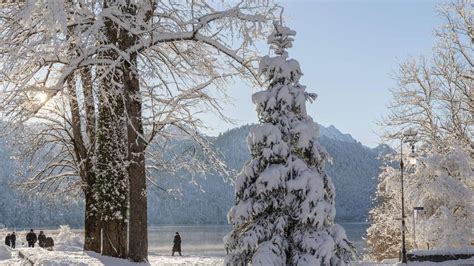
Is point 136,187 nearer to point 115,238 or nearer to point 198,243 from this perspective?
point 115,238

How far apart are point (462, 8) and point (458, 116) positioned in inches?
240

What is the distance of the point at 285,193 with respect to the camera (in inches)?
456

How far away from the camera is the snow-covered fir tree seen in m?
11.4

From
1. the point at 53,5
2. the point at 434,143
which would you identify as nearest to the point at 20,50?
the point at 53,5

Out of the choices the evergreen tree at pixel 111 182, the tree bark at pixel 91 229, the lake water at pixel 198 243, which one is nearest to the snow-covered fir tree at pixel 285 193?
the evergreen tree at pixel 111 182

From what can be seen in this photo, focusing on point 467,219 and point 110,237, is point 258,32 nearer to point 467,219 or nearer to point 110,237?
point 110,237

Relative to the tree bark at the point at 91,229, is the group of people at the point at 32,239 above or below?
below

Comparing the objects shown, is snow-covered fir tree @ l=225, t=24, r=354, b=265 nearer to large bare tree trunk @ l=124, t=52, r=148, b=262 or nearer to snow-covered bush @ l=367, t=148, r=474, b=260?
large bare tree trunk @ l=124, t=52, r=148, b=262

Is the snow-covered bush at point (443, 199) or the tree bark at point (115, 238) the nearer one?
the tree bark at point (115, 238)

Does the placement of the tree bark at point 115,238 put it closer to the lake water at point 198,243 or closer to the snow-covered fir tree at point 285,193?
the snow-covered fir tree at point 285,193

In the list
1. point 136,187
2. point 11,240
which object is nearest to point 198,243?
point 11,240

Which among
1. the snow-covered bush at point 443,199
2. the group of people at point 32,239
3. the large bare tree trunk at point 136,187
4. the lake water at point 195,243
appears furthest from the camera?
the lake water at point 195,243

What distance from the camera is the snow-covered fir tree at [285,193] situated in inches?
447

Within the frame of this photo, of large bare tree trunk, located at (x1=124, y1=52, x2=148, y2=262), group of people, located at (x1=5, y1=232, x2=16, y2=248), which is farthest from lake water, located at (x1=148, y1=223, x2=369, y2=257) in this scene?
large bare tree trunk, located at (x1=124, y1=52, x2=148, y2=262)
